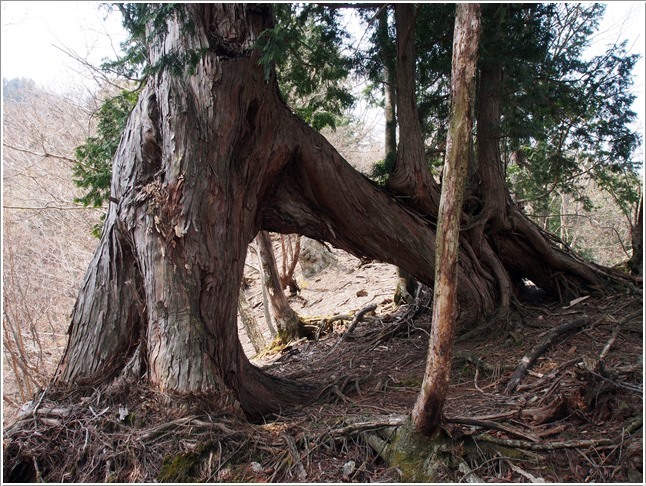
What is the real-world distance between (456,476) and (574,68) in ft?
18.7

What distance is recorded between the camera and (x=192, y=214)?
14.5 feet

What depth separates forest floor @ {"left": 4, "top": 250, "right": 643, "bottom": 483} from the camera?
3316 mm

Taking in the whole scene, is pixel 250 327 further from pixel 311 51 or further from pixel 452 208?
pixel 452 208

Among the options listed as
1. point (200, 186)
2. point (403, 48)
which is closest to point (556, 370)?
point (200, 186)

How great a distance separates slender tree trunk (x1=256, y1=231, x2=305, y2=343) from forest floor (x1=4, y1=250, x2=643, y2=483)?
11.8ft

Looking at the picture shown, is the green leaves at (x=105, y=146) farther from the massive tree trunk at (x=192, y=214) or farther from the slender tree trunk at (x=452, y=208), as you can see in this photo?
the slender tree trunk at (x=452, y=208)

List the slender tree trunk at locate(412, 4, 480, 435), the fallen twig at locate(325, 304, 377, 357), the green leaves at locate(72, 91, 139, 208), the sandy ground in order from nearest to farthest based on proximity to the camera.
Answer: the slender tree trunk at locate(412, 4, 480, 435) → the green leaves at locate(72, 91, 139, 208) → the fallen twig at locate(325, 304, 377, 357) → the sandy ground

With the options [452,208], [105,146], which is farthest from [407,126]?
[105,146]

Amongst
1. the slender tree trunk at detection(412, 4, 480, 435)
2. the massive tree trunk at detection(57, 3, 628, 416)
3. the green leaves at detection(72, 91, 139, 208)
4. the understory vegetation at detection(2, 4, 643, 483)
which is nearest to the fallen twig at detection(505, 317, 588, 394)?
the understory vegetation at detection(2, 4, 643, 483)

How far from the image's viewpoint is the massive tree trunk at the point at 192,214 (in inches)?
168

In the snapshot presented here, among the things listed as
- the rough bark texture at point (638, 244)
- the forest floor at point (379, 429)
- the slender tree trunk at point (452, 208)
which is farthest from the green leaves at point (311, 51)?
the rough bark texture at point (638, 244)

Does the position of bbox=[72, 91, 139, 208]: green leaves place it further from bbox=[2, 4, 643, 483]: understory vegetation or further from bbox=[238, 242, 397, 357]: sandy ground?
bbox=[238, 242, 397, 357]: sandy ground

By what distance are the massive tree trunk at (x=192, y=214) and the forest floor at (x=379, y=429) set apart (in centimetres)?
35

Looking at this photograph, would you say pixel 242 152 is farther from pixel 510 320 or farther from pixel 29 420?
pixel 510 320
